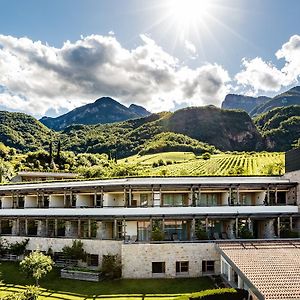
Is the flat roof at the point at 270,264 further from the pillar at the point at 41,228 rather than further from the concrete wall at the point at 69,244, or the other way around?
the pillar at the point at 41,228

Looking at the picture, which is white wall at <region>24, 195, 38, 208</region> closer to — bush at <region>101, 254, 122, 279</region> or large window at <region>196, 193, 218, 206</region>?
bush at <region>101, 254, 122, 279</region>

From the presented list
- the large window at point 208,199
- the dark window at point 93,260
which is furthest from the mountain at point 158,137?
the dark window at point 93,260

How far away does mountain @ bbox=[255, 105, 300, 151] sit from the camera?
513ft

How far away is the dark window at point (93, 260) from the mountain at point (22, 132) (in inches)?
4809

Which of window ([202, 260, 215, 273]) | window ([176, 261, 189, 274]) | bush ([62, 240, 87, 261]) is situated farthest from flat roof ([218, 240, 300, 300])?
bush ([62, 240, 87, 261])

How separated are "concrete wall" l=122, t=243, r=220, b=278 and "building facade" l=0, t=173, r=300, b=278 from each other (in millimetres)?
76

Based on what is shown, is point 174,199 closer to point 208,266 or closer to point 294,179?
point 208,266

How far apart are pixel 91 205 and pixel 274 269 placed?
2259 centimetres

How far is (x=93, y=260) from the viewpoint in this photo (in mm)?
34188

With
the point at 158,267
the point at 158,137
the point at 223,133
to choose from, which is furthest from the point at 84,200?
the point at 223,133

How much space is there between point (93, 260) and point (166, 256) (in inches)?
294

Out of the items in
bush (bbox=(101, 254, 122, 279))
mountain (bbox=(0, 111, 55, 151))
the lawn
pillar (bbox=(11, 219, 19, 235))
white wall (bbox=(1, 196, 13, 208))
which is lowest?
the lawn

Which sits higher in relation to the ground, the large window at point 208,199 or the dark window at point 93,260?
the large window at point 208,199

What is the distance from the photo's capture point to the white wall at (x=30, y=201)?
42688mm
